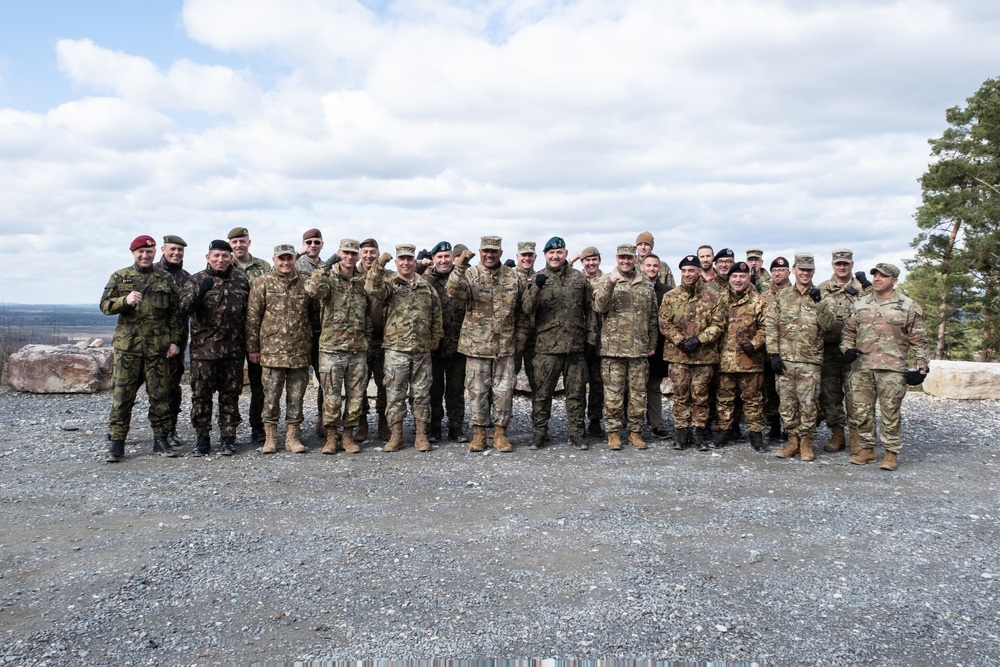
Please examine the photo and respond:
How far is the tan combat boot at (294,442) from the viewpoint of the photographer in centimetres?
792

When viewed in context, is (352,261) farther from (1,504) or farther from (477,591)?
(477,591)

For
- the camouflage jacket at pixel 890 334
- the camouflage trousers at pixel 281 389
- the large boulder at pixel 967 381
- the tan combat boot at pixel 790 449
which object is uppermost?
the camouflage jacket at pixel 890 334

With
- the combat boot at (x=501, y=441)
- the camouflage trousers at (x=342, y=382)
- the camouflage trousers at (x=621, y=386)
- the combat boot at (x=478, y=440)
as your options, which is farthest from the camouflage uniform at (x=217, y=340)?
the camouflage trousers at (x=621, y=386)

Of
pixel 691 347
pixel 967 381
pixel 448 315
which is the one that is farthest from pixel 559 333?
pixel 967 381

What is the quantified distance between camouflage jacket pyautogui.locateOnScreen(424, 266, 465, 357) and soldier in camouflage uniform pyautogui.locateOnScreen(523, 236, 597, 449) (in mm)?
931

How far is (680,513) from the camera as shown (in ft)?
19.1

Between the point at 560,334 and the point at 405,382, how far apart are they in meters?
1.91

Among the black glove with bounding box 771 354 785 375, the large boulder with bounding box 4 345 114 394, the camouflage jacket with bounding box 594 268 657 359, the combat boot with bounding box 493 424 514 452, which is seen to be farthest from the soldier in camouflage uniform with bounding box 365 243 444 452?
the large boulder with bounding box 4 345 114 394

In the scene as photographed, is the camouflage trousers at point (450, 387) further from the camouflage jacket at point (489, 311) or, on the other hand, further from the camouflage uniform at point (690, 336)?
the camouflage uniform at point (690, 336)

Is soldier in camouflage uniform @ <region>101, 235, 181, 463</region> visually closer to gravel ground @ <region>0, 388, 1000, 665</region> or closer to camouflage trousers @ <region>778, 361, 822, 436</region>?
gravel ground @ <region>0, 388, 1000, 665</region>

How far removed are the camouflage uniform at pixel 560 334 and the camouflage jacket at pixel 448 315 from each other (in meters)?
0.93

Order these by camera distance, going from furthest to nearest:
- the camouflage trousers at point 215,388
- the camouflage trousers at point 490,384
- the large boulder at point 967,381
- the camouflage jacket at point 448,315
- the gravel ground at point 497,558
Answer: the large boulder at point 967,381 < the camouflage jacket at point 448,315 < the camouflage trousers at point 490,384 < the camouflage trousers at point 215,388 < the gravel ground at point 497,558

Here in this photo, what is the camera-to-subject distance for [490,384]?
320 inches

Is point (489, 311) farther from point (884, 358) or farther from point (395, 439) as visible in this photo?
point (884, 358)
